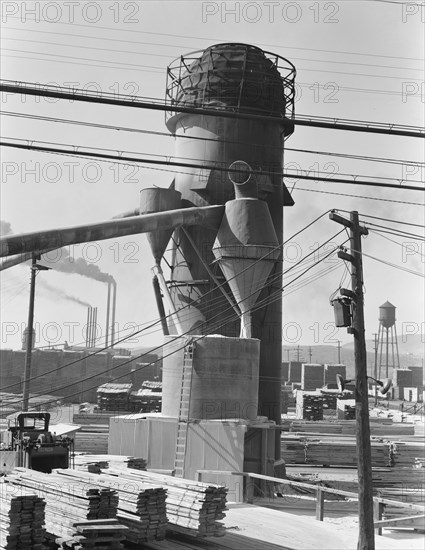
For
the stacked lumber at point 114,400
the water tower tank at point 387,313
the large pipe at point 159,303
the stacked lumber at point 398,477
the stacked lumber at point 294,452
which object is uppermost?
the water tower tank at point 387,313

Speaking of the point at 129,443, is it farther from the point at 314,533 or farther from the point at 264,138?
the point at 264,138

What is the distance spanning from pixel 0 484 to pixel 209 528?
482 cm

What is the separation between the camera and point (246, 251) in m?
29.6

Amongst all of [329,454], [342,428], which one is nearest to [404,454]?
[329,454]

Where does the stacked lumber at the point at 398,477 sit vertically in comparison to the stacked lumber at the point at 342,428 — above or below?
below

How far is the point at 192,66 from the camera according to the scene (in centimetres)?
3425

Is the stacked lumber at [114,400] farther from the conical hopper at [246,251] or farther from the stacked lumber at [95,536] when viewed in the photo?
the stacked lumber at [95,536]

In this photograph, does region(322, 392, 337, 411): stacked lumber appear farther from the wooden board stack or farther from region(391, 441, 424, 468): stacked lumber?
the wooden board stack

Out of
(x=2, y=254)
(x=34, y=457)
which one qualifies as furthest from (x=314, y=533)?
(x=2, y=254)

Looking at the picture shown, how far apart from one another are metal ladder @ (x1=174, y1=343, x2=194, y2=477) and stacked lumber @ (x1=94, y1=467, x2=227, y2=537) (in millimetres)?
9200

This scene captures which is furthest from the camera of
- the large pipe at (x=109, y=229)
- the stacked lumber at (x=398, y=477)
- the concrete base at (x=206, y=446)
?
the stacked lumber at (x=398, y=477)

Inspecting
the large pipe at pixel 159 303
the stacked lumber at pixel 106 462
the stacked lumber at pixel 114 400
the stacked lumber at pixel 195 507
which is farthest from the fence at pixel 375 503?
the stacked lumber at pixel 114 400

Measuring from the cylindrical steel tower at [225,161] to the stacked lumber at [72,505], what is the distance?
16.1m

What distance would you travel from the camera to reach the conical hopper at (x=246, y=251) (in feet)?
97.1
